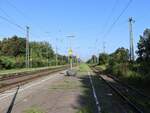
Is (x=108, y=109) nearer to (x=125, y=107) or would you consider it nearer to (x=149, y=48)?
(x=125, y=107)

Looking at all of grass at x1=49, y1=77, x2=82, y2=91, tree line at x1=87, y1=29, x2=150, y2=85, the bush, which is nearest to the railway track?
grass at x1=49, y1=77, x2=82, y2=91

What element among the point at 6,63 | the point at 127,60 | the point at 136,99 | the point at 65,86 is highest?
the point at 127,60

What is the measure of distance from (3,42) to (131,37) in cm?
10053

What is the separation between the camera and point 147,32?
12675 cm

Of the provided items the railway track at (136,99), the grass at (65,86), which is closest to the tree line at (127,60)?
the grass at (65,86)

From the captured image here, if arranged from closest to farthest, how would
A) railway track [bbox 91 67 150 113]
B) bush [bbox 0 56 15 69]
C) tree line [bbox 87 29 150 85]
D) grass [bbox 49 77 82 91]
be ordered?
railway track [bbox 91 67 150 113]
grass [bbox 49 77 82 91]
tree line [bbox 87 29 150 85]
bush [bbox 0 56 15 69]

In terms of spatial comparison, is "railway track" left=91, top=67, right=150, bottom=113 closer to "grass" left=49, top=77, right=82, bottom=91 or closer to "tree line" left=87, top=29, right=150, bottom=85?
"grass" left=49, top=77, right=82, bottom=91

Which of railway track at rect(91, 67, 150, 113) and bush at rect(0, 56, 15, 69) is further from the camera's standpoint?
bush at rect(0, 56, 15, 69)

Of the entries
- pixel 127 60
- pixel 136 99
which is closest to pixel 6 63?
pixel 127 60

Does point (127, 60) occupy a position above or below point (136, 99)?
above

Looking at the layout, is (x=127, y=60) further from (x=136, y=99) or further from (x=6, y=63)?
(x=136, y=99)

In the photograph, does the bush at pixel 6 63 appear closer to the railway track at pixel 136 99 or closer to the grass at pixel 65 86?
the grass at pixel 65 86

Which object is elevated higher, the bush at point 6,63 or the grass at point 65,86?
the bush at point 6,63

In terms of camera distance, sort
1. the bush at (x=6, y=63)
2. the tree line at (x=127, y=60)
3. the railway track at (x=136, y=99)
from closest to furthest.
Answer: the railway track at (x=136, y=99)
the tree line at (x=127, y=60)
the bush at (x=6, y=63)
